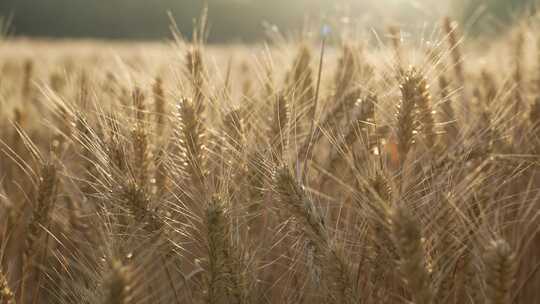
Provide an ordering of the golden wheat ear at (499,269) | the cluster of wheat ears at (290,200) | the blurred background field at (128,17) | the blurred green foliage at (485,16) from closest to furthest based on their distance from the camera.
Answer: the golden wheat ear at (499,269), the cluster of wheat ears at (290,200), the blurred green foliage at (485,16), the blurred background field at (128,17)

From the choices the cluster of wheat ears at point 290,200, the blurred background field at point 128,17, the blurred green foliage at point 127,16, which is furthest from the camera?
the blurred green foliage at point 127,16

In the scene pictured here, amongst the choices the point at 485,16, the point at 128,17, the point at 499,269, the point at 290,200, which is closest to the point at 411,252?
the point at 499,269

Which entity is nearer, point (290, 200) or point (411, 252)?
point (411, 252)

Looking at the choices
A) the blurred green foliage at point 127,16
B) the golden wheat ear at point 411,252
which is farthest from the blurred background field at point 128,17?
the golden wheat ear at point 411,252

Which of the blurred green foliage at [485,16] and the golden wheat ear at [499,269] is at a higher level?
the blurred green foliage at [485,16]

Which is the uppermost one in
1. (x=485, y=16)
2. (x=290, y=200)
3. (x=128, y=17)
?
(x=485, y=16)

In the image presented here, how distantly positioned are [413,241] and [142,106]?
1.07 metres

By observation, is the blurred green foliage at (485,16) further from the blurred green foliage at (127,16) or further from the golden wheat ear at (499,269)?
the blurred green foliage at (127,16)

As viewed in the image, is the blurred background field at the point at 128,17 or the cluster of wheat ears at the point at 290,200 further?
the blurred background field at the point at 128,17

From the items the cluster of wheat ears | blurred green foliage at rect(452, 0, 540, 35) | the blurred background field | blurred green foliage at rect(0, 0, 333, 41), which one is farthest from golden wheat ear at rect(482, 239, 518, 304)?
blurred green foliage at rect(0, 0, 333, 41)

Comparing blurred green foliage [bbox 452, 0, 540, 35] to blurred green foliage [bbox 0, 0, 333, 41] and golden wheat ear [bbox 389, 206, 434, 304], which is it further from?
blurred green foliage [bbox 0, 0, 333, 41]

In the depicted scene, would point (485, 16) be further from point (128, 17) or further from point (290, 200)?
point (128, 17)

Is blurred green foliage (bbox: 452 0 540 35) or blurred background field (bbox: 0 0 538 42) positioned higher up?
blurred green foliage (bbox: 452 0 540 35)

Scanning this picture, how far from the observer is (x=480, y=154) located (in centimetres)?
145
